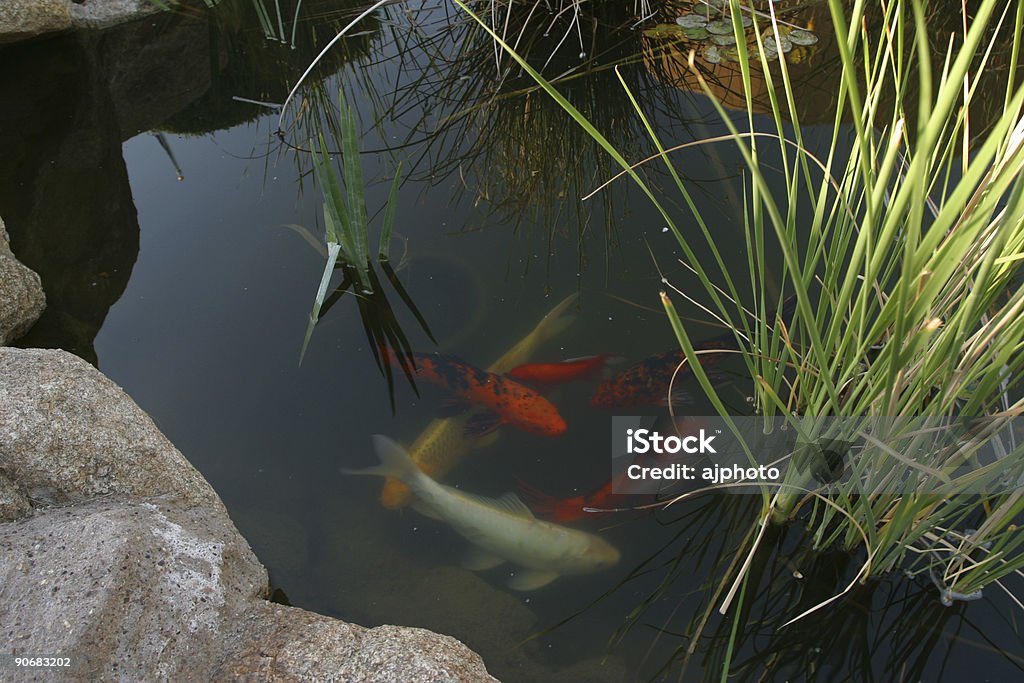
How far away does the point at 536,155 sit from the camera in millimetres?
2504

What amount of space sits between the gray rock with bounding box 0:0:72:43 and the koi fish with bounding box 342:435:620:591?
8.74 ft

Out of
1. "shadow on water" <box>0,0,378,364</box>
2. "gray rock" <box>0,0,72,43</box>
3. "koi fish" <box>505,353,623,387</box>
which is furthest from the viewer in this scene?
"gray rock" <box>0,0,72,43</box>

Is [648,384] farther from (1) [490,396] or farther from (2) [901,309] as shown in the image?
(2) [901,309]

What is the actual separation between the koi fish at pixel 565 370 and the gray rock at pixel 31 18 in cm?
265

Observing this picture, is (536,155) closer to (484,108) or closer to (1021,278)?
(484,108)

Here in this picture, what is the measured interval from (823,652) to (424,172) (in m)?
1.76

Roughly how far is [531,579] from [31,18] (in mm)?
3082

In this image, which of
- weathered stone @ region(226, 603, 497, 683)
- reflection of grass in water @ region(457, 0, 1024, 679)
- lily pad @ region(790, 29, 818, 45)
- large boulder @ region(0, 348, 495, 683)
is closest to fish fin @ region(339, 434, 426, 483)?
large boulder @ region(0, 348, 495, 683)

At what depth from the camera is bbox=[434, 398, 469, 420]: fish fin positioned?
184cm

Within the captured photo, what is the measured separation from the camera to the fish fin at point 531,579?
1.54 metres

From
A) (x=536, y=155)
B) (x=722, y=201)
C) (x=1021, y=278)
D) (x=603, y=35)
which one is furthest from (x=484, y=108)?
(x=1021, y=278)

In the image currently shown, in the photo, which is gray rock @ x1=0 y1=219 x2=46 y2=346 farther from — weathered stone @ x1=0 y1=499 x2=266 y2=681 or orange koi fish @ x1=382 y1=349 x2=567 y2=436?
orange koi fish @ x1=382 y1=349 x2=567 y2=436

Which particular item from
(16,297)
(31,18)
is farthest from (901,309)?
(31,18)

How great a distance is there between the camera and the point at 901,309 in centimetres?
80
